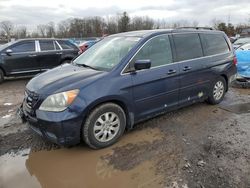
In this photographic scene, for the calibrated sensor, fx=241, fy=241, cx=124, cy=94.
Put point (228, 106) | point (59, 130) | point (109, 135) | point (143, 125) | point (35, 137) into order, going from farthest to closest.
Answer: point (228, 106)
point (143, 125)
point (35, 137)
point (109, 135)
point (59, 130)

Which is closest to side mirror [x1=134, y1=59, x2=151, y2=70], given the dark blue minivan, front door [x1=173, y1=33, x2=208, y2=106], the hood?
the dark blue minivan

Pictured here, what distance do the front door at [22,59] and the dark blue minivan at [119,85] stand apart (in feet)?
16.8

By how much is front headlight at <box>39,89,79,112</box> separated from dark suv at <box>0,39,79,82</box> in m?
6.31

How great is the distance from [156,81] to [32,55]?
6.49m

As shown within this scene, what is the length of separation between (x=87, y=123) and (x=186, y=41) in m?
2.65

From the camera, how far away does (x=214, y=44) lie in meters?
5.41

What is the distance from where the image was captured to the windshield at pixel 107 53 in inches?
156

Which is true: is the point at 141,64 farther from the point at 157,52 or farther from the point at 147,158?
the point at 147,158

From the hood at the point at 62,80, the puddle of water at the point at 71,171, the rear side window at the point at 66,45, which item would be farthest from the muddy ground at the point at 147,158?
the rear side window at the point at 66,45

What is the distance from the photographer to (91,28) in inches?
2157

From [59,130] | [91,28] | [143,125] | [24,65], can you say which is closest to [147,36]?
[143,125]

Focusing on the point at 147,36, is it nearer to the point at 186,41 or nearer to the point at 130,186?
the point at 186,41

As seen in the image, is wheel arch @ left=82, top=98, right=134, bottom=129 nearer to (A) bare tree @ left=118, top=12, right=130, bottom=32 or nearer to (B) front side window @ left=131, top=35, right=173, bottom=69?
(B) front side window @ left=131, top=35, right=173, bottom=69

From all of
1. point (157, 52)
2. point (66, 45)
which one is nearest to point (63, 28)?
point (66, 45)
